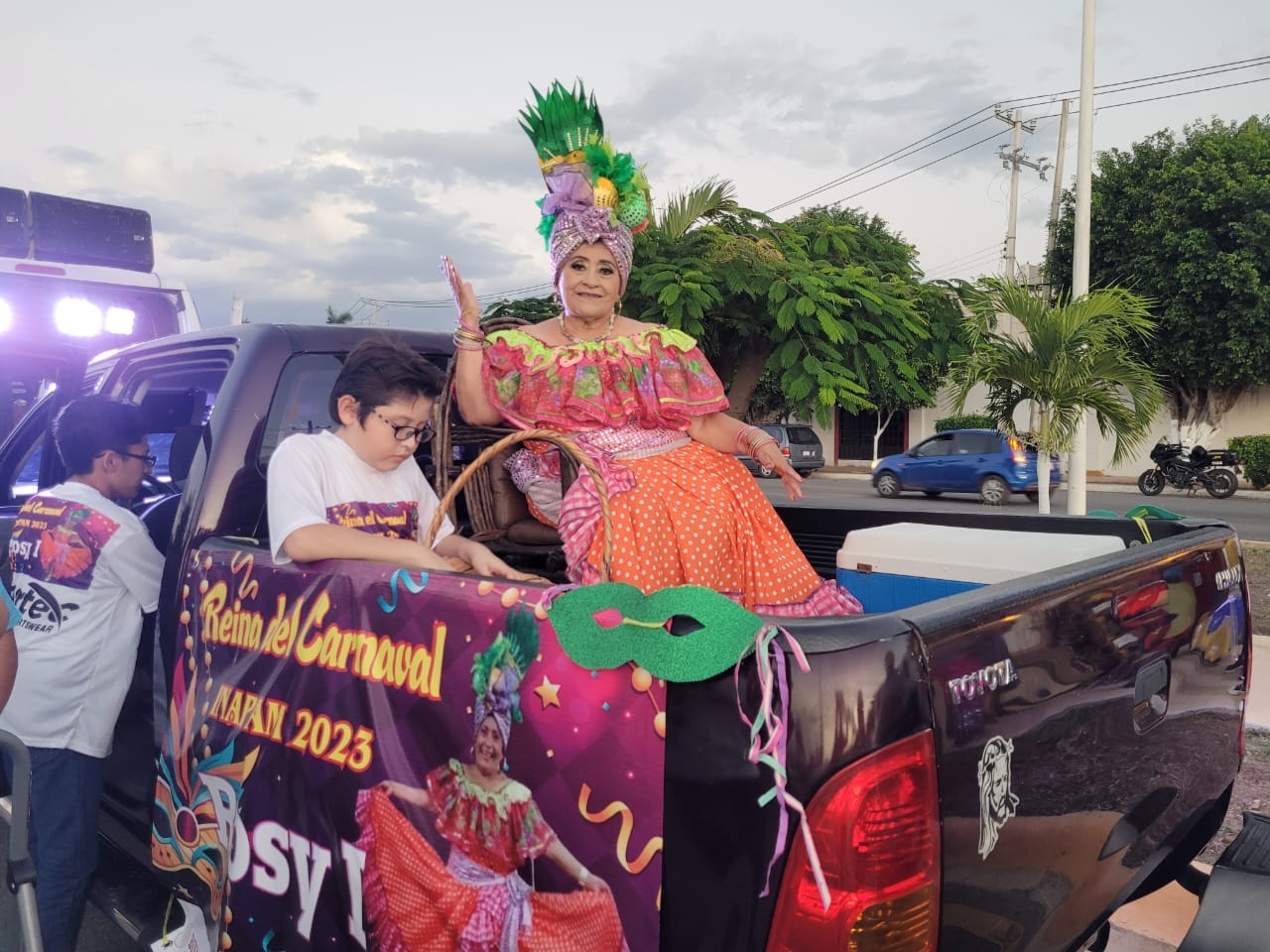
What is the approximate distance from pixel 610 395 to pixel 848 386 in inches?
117

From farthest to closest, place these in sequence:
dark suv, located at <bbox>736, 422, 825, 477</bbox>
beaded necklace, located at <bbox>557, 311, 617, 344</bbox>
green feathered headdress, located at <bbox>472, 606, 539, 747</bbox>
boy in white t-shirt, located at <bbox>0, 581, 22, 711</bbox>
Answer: dark suv, located at <bbox>736, 422, 825, 477</bbox>, beaded necklace, located at <bbox>557, 311, 617, 344</bbox>, boy in white t-shirt, located at <bbox>0, 581, 22, 711</bbox>, green feathered headdress, located at <bbox>472, 606, 539, 747</bbox>

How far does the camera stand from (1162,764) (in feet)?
6.14

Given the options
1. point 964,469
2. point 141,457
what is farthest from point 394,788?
point 964,469

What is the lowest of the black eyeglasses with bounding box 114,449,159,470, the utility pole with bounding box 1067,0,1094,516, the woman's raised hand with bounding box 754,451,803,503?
the black eyeglasses with bounding box 114,449,159,470

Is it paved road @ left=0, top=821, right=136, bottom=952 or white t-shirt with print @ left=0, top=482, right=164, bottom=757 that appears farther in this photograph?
paved road @ left=0, top=821, right=136, bottom=952

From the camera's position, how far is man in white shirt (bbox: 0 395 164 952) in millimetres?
2512

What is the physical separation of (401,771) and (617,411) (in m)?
1.33

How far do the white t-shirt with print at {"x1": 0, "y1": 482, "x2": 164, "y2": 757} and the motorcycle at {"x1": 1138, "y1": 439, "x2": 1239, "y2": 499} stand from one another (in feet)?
65.2

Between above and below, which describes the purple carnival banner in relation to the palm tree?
below

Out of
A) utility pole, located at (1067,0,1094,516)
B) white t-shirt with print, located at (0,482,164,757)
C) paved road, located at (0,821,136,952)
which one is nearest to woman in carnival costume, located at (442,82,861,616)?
white t-shirt with print, located at (0,482,164,757)

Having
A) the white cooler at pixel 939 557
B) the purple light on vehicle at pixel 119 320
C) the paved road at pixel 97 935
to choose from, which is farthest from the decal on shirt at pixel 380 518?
the purple light on vehicle at pixel 119 320

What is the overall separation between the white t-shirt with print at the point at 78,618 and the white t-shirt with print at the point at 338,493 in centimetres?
68

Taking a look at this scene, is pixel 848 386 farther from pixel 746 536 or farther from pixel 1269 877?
pixel 1269 877

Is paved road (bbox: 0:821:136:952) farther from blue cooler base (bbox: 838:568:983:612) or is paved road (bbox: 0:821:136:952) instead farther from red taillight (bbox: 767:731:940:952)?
red taillight (bbox: 767:731:940:952)
